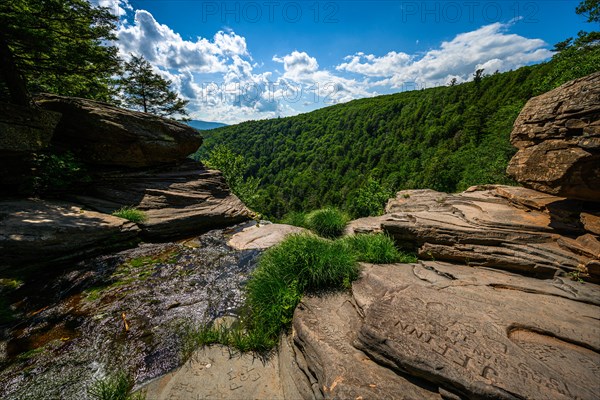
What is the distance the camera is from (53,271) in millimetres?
7191

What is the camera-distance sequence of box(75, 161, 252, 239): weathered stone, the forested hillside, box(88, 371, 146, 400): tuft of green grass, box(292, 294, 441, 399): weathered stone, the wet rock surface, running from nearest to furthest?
box(292, 294, 441, 399): weathered stone < box(88, 371, 146, 400): tuft of green grass < the wet rock surface < box(75, 161, 252, 239): weathered stone < the forested hillside

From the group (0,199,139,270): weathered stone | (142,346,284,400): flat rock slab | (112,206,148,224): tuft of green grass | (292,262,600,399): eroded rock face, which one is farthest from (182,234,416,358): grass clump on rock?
(112,206,148,224): tuft of green grass

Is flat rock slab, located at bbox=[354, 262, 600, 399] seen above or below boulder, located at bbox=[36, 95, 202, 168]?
below

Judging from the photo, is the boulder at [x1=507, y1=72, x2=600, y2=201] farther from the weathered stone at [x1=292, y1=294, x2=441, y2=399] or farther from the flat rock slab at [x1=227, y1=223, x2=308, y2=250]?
the flat rock slab at [x1=227, y1=223, x2=308, y2=250]

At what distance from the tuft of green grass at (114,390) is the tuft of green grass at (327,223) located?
8537 mm

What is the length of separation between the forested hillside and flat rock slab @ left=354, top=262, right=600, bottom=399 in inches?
854

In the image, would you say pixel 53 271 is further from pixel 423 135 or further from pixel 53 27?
pixel 423 135

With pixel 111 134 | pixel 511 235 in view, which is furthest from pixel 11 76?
pixel 511 235

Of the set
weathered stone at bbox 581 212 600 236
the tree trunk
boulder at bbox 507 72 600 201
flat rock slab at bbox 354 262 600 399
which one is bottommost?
flat rock slab at bbox 354 262 600 399

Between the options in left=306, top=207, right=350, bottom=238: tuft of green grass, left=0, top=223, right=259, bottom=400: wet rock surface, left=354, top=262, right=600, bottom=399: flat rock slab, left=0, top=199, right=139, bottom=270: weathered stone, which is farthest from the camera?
left=306, top=207, right=350, bottom=238: tuft of green grass

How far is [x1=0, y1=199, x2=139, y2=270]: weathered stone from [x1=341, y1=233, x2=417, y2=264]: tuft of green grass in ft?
28.0

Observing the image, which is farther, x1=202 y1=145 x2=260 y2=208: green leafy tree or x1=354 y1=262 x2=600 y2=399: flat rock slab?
x1=202 y1=145 x2=260 y2=208: green leafy tree

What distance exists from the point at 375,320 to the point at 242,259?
564 centimetres

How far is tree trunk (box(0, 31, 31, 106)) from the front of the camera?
8.58 m
